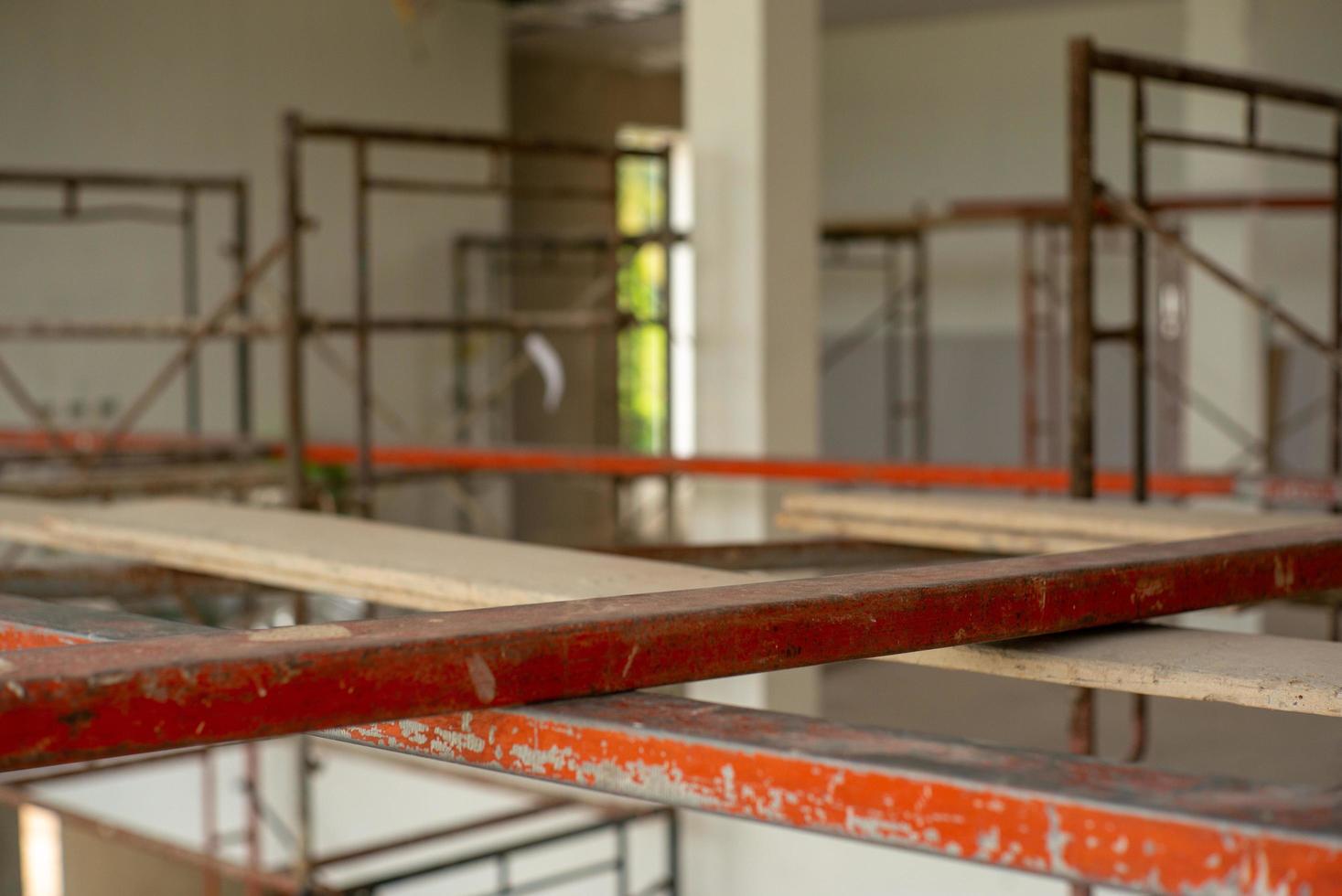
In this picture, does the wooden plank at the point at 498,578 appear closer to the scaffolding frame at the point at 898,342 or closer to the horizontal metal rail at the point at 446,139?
the horizontal metal rail at the point at 446,139

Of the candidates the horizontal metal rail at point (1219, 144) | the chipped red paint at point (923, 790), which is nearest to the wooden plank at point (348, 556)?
the chipped red paint at point (923, 790)

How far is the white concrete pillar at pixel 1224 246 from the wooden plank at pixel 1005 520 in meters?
5.58

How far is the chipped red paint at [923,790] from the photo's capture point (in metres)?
0.98

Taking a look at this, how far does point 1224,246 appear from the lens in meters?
8.40

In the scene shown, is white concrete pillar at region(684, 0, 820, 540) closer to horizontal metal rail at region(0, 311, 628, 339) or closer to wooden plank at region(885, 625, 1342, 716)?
horizontal metal rail at region(0, 311, 628, 339)

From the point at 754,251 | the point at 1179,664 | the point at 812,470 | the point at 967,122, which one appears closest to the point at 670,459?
the point at 812,470

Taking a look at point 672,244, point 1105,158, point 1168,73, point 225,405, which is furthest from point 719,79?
point 1105,158

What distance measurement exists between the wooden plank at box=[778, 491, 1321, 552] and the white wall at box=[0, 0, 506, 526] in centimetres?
581

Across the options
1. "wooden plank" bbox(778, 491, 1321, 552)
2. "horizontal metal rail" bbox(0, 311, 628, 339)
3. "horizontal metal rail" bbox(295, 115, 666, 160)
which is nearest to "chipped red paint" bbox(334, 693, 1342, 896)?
"wooden plank" bbox(778, 491, 1321, 552)

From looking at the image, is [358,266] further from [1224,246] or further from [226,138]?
[226,138]

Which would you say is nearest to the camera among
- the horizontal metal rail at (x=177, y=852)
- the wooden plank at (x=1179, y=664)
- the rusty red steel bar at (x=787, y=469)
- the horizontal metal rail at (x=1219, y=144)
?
the wooden plank at (x=1179, y=664)

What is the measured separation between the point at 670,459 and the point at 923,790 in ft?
12.8

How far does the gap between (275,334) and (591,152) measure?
3.96 ft

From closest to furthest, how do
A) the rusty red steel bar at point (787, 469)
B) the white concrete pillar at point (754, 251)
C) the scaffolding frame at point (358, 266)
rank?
1. the rusty red steel bar at point (787, 469)
2. the scaffolding frame at point (358, 266)
3. the white concrete pillar at point (754, 251)
